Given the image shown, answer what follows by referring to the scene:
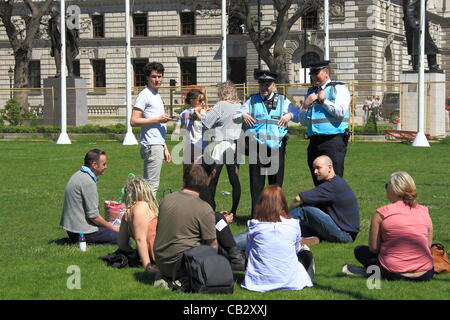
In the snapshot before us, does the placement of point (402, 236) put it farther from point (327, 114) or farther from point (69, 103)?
point (69, 103)

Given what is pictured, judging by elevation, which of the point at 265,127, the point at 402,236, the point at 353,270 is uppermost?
the point at 265,127

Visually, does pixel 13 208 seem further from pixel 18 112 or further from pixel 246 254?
pixel 18 112

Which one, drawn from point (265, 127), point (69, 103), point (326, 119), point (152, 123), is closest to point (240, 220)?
point (265, 127)

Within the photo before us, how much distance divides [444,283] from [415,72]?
25.7 m

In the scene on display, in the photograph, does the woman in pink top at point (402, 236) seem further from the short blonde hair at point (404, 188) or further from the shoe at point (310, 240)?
the shoe at point (310, 240)

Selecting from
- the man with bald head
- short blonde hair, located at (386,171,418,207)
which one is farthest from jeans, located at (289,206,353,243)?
short blonde hair, located at (386,171,418,207)

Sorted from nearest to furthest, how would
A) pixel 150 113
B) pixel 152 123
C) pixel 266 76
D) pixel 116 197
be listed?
pixel 266 76 < pixel 152 123 < pixel 150 113 < pixel 116 197

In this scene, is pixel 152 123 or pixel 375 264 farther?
pixel 152 123

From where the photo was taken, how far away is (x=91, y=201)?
9.64 metres

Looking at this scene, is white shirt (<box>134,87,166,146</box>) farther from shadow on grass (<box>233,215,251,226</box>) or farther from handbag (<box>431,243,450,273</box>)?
handbag (<box>431,243,450,273</box>)

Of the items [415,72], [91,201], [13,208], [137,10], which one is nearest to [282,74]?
[415,72]

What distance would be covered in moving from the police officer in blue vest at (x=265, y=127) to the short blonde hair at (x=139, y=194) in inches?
85.6

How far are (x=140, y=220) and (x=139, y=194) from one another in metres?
0.35

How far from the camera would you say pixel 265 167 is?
1073 centimetres
